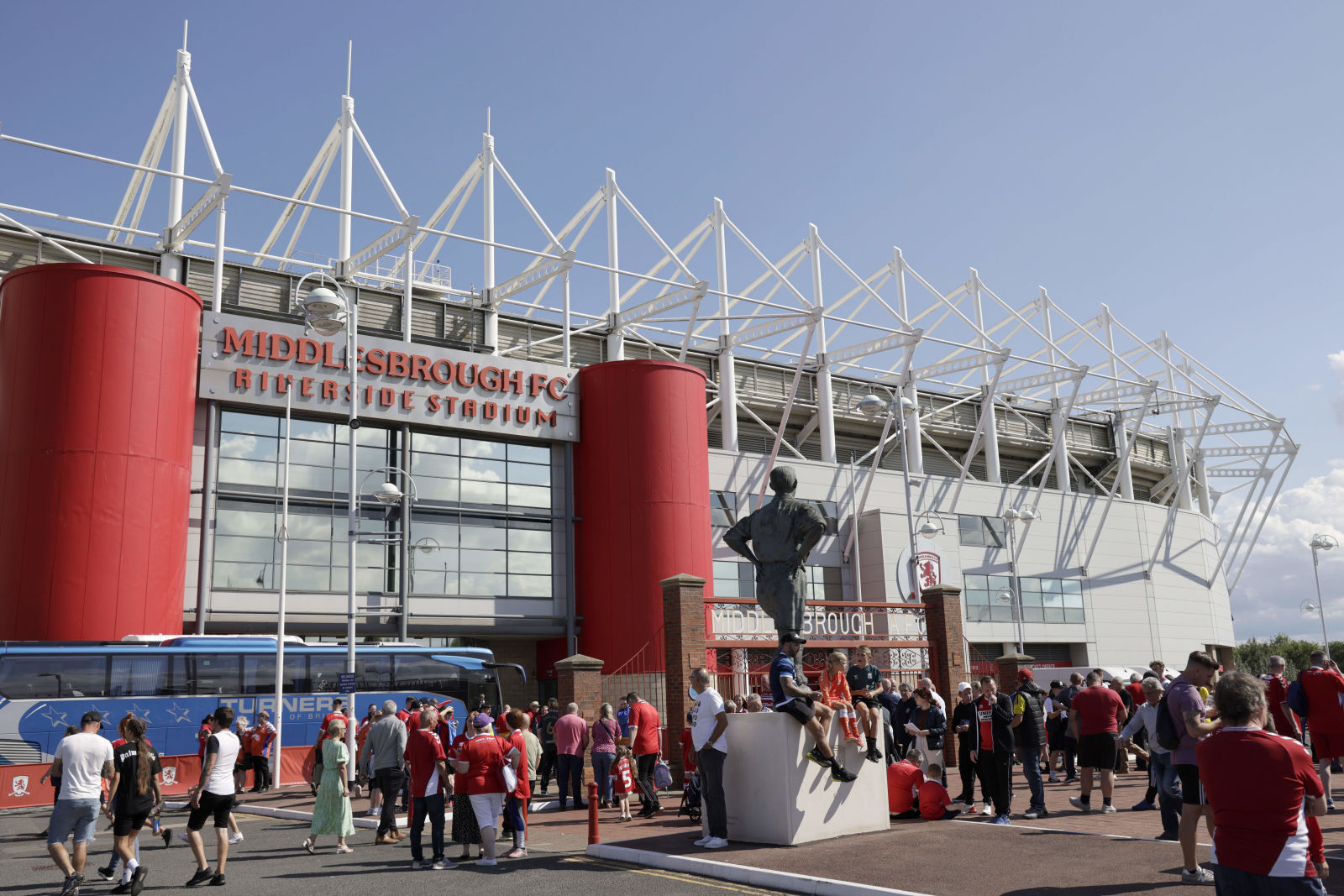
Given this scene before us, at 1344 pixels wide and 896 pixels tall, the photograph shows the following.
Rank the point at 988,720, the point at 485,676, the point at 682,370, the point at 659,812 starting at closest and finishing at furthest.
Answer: the point at 988,720 < the point at 659,812 < the point at 485,676 < the point at 682,370

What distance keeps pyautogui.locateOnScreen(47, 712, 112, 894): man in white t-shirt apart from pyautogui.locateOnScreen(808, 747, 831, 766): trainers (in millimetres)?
6878

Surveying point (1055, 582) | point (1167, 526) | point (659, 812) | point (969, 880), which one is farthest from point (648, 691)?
point (1167, 526)

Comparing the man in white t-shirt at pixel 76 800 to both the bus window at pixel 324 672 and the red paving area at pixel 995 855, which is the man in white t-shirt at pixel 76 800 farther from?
the bus window at pixel 324 672

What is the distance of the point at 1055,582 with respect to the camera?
46062mm

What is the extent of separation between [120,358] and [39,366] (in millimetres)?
1718

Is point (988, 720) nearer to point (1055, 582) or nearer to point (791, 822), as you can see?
point (791, 822)

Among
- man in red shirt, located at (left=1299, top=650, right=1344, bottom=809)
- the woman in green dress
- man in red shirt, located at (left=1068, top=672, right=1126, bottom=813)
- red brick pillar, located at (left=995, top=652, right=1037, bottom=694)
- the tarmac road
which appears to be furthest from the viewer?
red brick pillar, located at (left=995, top=652, right=1037, bottom=694)

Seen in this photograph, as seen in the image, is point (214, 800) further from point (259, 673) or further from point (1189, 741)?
point (259, 673)

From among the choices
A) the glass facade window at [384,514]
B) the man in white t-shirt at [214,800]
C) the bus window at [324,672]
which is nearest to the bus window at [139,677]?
the bus window at [324,672]

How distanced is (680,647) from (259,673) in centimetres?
1073

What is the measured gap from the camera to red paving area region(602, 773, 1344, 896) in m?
8.63

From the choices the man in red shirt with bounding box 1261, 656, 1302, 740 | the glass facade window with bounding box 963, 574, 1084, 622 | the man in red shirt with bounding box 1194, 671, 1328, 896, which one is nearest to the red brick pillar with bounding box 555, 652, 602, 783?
the man in red shirt with bounding box 1261, 656, 1302, 740

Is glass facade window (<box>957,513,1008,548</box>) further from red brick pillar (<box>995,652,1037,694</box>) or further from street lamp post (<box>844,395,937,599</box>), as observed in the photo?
red brick pillar (<box>995,652,1037,694</box>)

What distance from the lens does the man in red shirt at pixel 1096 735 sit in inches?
526
